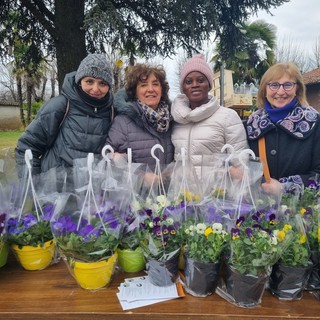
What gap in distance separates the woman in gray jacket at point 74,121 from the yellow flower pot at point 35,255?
761 millimetres

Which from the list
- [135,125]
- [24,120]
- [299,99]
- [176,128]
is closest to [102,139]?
[135,125]

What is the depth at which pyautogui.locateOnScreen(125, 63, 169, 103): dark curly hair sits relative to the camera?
2043mm

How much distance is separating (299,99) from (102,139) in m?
1.35

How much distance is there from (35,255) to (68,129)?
3.17 feet

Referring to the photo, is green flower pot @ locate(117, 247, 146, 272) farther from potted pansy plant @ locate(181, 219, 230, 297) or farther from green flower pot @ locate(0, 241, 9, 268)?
green flower pot @ locate(0, 241, 9, 268)

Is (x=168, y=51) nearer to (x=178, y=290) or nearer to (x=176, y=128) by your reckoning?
(x=176, y=128)

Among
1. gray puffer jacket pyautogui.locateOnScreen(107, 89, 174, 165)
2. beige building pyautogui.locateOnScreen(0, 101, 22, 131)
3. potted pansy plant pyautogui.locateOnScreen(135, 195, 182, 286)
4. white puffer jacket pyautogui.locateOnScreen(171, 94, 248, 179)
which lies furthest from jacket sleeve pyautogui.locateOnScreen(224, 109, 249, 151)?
beige building pyautogui.locateOnScreen(0, 101, 22, 131)

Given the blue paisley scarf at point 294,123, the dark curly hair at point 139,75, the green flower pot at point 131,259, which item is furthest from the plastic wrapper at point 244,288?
the dark curly hair at point 139,75

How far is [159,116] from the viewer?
6.68 feet

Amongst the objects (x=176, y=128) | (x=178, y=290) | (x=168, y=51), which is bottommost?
(x=178, y=290)

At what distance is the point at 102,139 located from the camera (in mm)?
2061

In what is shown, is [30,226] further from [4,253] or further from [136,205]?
[136,205]

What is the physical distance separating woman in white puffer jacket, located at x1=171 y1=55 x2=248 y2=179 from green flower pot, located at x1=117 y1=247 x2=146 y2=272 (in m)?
0.85

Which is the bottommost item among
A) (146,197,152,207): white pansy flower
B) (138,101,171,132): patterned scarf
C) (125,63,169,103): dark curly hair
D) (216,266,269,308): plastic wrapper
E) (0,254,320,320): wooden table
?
(0,254,320,320): wooden table
